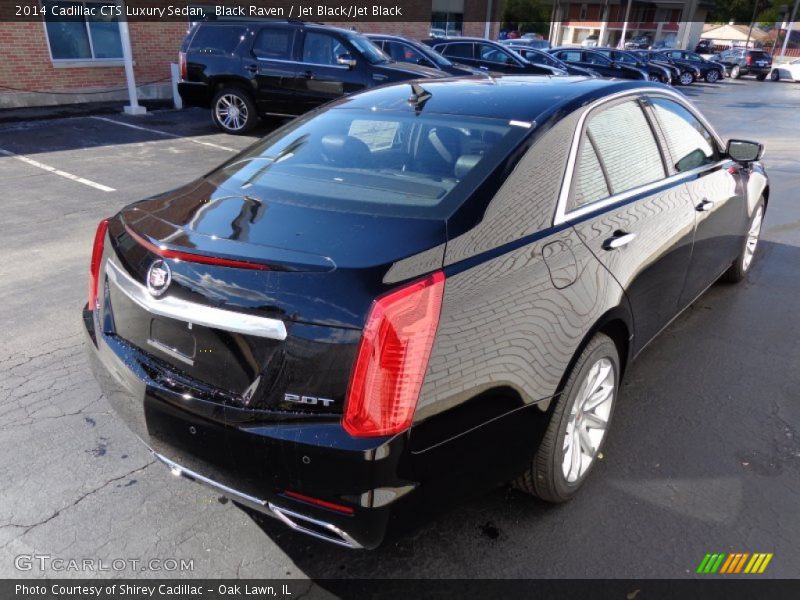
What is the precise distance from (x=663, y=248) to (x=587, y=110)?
864 mm

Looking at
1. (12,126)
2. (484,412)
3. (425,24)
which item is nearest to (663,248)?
(484,412)

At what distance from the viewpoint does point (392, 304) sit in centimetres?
178

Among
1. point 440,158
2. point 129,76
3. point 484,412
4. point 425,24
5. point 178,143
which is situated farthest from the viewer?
point 425,24

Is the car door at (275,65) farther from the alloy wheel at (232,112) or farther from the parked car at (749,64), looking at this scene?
the parked car at (749,64)

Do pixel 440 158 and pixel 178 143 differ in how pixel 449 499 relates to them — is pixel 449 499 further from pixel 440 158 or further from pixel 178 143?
pixel 178 143

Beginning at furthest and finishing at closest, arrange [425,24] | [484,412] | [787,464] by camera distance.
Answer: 1. [425,24]
2. [787,464]
3. [484,412]

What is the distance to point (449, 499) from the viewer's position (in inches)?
80.2

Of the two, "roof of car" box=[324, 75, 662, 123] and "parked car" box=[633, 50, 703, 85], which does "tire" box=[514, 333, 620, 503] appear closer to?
"roof of car" box=[324, 75, 662, 123]

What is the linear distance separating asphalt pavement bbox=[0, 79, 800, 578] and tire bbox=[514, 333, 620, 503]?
138 mm

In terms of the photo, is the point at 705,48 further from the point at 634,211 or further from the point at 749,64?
the point at 634,211

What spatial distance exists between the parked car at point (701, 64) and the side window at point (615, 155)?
31.0 metres

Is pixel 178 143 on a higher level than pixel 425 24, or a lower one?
lower

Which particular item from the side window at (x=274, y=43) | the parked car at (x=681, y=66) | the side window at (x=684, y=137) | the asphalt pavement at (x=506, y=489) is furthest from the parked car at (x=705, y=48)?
the side window at (x=684, y=137)

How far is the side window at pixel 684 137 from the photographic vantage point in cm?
342
